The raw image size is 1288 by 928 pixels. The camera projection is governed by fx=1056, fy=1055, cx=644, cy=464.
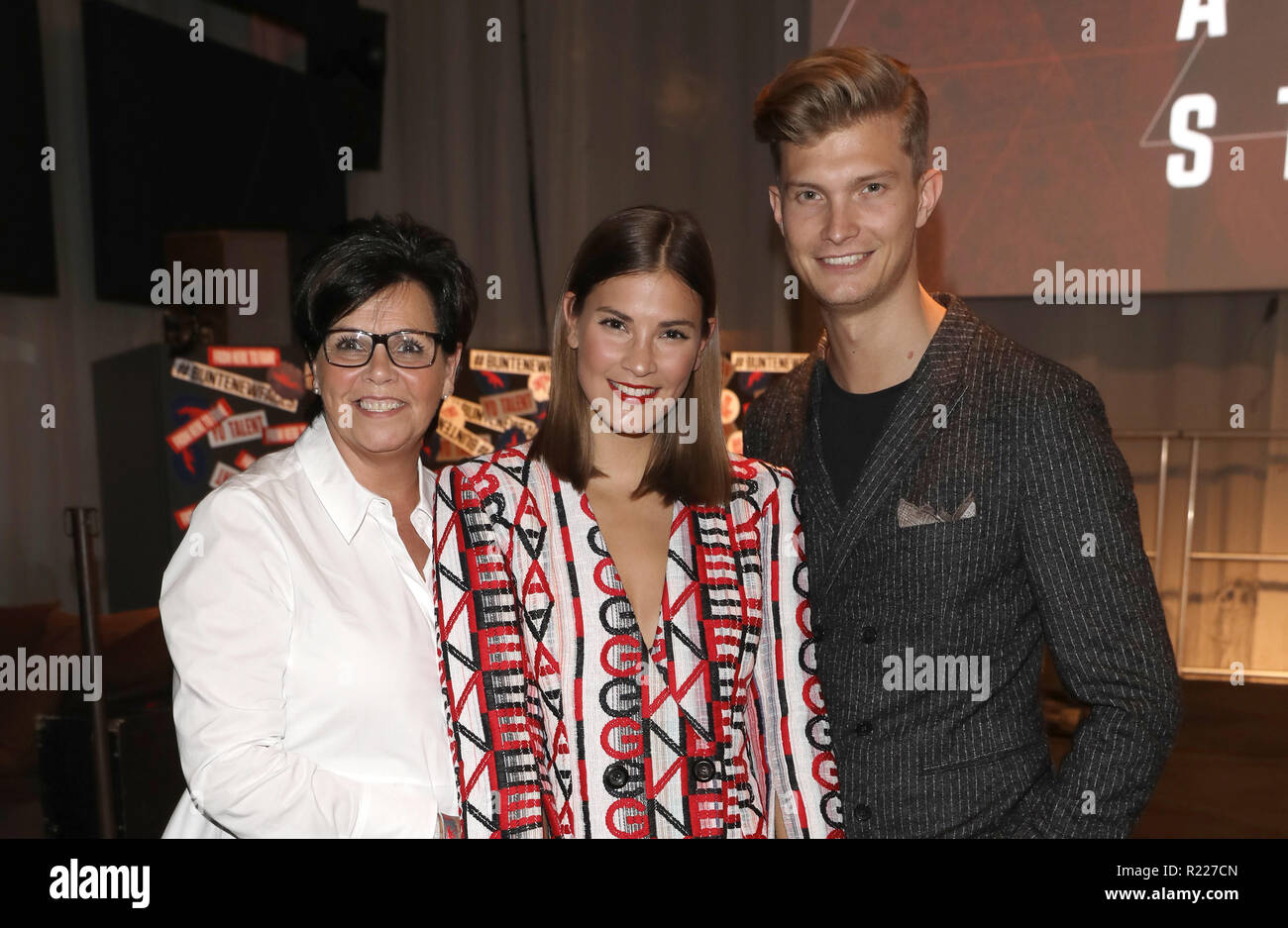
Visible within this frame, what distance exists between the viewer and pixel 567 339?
73.7 inches

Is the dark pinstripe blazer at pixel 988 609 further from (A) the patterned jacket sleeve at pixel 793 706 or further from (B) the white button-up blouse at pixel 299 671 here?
(B) the white button-up blouse at pixel 299 671

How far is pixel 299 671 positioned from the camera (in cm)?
159

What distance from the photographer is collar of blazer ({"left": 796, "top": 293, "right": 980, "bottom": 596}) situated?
5.54 feet


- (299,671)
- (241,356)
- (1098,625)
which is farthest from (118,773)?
(1098,625)

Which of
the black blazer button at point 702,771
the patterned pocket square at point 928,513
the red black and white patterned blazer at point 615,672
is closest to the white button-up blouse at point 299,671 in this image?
the red black and white patterned blazer at point 615,672

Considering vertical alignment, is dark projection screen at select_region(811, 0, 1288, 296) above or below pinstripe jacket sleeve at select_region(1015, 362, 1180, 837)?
above

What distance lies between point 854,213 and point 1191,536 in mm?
3873

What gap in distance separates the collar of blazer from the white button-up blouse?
2.15 ft

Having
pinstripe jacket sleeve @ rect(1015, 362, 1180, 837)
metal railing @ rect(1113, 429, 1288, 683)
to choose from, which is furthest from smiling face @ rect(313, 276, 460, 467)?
metal railing @ rect(1113, 429, 1288, 683)

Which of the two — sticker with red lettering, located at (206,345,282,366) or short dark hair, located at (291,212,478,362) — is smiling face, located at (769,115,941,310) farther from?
sticker with red lettering, located at (206,345,282,366)

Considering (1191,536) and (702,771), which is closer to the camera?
(702,771)

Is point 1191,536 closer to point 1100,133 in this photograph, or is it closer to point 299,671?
point 1100,133

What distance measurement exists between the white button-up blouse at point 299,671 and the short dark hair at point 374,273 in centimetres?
27

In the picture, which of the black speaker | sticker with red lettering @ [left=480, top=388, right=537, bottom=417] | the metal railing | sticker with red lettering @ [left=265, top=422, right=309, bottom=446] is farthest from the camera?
the metal railing
